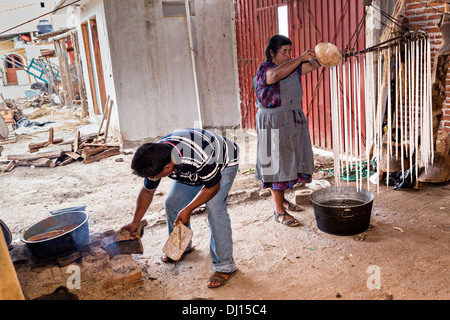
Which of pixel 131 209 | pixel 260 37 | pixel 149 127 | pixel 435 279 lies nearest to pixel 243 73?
pixel 260 37

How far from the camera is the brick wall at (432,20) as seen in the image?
15.7ft

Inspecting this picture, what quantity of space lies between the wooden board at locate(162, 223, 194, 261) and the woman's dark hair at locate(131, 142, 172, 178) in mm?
680

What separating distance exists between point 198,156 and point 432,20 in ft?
12.5

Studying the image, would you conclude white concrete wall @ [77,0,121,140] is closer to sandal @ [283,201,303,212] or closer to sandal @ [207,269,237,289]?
sandal @ [283,201,303,212]

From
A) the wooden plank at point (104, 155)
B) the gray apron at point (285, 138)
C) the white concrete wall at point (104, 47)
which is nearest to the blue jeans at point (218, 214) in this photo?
the gray apron at point (285, 138)

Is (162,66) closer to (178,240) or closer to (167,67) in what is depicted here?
(167,67)

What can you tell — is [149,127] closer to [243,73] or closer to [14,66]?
[243,73]

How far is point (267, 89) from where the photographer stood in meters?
3.89

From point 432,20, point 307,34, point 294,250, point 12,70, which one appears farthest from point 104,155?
point 12,70

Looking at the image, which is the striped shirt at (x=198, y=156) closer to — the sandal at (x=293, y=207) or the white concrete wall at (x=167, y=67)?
the sandal at (x=293, y=207)

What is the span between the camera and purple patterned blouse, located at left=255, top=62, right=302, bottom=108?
12.7ft

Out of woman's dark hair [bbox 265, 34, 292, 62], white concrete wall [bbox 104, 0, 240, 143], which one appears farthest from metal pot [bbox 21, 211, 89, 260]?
white concrete wall [bbox 104, 0, 240, 143]

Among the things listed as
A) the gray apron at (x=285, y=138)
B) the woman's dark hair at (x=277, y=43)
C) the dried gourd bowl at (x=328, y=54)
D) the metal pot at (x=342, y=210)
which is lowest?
the metal pot at (x=342, y=210)
